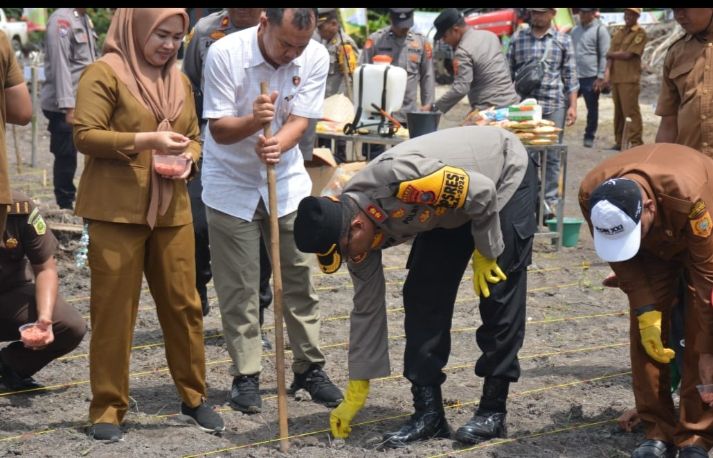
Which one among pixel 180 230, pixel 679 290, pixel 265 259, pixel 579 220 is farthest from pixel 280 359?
pixel 579 220

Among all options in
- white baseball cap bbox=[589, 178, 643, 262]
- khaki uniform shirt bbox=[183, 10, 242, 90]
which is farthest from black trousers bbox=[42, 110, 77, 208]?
white baseball cap bbox=[589, 178, 643, 262]

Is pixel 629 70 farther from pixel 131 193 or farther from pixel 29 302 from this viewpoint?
pixel 131 193

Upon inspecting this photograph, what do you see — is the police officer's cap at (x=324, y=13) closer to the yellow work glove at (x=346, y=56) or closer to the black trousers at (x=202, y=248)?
the yellow work glove at (x=346, y=56)

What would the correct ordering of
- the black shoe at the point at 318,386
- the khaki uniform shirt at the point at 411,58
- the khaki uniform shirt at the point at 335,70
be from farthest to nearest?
the khaki uniform shirt at the point at 335,70 → the khaki uniform shirt at the point at 411,58 → the black shoe at the point at 318,386

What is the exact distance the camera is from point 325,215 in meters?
A: 3.88

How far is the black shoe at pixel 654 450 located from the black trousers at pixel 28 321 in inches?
98.2

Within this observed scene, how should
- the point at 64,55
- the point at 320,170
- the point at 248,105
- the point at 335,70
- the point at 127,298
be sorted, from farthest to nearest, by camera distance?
1. the point at 335,70
2. the point at 64,55
3. the point at 320,170
4. the point at 248,105
5. the point at 127,298

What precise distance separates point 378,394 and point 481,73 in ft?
13.2

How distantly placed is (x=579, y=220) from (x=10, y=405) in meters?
5.07

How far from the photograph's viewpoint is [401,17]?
883cm

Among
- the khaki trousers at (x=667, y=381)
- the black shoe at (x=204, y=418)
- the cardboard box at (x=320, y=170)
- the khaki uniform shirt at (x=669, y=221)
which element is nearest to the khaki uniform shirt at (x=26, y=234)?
the black shoe at (x=204, y=418)

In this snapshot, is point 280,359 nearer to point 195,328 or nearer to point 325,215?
point 195,328

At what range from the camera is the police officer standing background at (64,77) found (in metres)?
8.47

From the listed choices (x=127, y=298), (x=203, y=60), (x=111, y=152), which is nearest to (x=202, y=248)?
(x=203, y=60)
